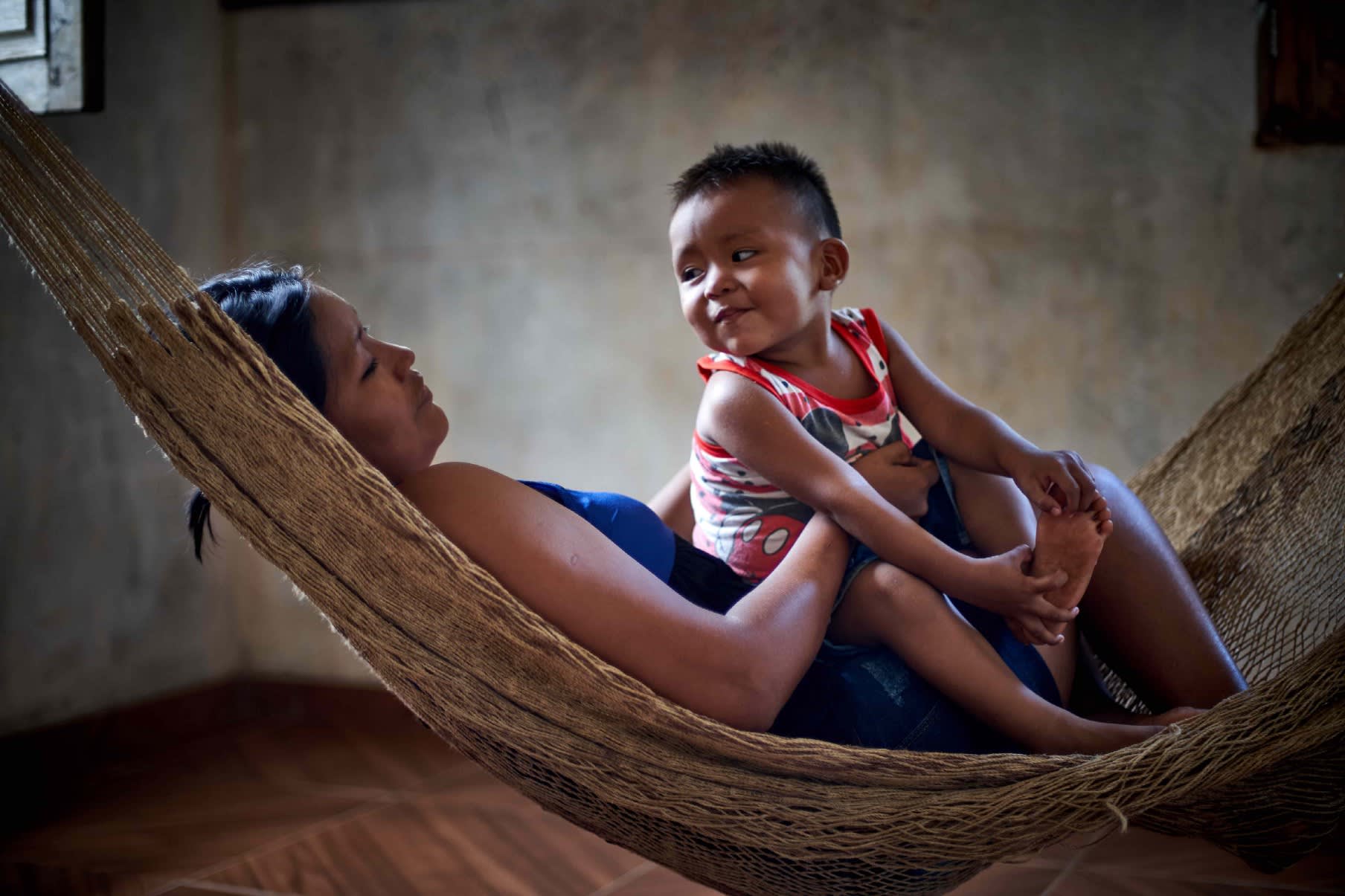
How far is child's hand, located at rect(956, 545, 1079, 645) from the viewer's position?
1047 mm

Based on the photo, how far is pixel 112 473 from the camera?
265cm

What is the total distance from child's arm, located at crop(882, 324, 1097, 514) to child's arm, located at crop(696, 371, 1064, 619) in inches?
3.4

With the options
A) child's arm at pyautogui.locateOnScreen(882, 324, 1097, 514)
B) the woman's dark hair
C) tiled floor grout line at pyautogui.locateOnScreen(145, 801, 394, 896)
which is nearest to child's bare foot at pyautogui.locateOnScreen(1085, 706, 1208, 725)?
child's arm at pyautogui.locateOnScreen(882, 324, 1097, 514)

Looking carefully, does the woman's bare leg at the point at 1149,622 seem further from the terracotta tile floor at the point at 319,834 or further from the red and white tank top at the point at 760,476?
the terracotta tile floor at the point at 319,834

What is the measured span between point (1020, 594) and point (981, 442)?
0.28 metres

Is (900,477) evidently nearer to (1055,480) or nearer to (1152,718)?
(1055,480)

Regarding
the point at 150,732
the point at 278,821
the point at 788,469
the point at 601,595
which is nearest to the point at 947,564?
the point at 788,469

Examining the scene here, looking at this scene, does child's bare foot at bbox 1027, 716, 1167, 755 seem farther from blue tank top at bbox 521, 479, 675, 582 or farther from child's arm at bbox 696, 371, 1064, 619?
blue tank top at bbox 521, 479, 675, 582

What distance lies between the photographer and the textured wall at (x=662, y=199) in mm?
2320

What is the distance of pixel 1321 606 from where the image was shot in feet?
4.13

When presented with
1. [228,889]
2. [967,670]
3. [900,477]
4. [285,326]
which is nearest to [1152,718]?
[967,670]

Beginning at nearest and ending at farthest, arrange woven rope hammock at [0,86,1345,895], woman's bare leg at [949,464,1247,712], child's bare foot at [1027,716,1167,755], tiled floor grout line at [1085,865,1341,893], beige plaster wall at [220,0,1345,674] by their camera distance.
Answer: woven rope hammock at [0,86,1345,895] → child's bare foot at [1027,716,1167,755] → woman's bare leg at [949,464,1247,712] → tiled floor grout line at [1085,865,1341,893] → beige plaster wall at [220,0,1345,674]

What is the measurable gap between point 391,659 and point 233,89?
8.40 ft

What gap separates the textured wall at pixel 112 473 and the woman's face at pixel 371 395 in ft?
5.45
